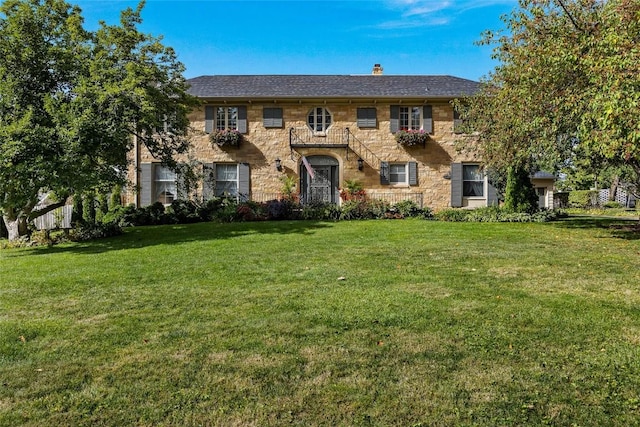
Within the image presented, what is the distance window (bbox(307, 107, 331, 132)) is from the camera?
18000 millimetres

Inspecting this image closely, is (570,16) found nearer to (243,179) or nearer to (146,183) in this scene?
(243,179)

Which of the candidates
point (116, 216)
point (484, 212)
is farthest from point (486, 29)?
point (116, 216)

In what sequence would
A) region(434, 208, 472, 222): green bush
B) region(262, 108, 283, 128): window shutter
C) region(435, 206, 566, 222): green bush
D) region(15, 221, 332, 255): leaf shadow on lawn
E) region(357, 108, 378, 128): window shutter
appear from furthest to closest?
region(357, 108, 378, 128): window shutter → region(262, 108, 283, 128): window shutter → region(434, 208, 472, 222): green bush → region(435, 206, 566, 222): green bush → region(15, 221, 332, 255): leaf shadow on lawn

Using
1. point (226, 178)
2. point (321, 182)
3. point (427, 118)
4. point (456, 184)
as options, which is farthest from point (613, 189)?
point (226, 178)

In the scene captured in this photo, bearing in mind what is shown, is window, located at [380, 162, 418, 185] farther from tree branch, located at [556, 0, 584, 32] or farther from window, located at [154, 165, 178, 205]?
tree branch, located at [556, 0, 584, 32]

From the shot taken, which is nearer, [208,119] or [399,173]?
[208,119]

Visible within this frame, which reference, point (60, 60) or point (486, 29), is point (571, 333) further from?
point (60, 60)

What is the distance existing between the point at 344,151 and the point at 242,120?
4427mm

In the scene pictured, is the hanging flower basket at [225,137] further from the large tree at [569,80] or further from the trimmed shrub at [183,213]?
the large tree at [569,80]

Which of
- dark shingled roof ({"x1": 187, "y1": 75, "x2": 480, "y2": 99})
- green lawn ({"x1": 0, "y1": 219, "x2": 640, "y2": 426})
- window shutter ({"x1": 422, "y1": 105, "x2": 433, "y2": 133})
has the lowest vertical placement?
green lawn ({"x1": 0, "y1": 219, "x2": 640, "y2": 426})

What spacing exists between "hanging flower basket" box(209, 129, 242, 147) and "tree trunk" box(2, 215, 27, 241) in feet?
26.1

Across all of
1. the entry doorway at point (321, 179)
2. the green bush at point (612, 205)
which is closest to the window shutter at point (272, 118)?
the entry doorway at point (321, 179)

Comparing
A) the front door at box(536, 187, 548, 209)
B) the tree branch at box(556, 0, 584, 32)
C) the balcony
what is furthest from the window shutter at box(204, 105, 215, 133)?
the front door at box(536, 187, 548, 209)

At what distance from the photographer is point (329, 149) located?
58.6ft
